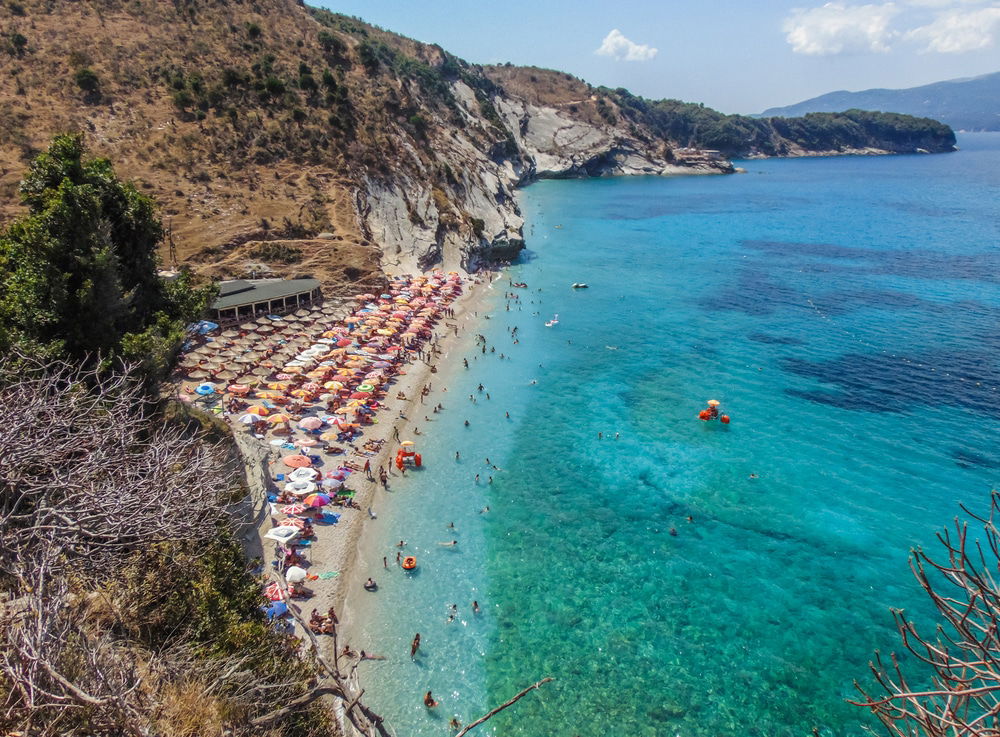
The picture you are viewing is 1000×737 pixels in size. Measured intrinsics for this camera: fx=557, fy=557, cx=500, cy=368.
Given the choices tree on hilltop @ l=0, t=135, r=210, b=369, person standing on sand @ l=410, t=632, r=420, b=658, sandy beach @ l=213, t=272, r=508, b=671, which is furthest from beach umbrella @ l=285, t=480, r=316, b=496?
person standing on sand @ l=410, t=632, r=420, b=658

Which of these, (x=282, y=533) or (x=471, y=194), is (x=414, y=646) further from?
(x=471, y=194)

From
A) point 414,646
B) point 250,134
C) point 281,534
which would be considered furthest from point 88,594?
point 250,134

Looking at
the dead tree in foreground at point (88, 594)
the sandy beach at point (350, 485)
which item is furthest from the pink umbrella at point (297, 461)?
the dead tree in foreground at point (88, 594)

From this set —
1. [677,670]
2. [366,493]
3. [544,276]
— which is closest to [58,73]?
[544,276]

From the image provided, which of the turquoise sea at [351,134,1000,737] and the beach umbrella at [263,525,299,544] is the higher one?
the beach umbrella at [263,525,299,544]

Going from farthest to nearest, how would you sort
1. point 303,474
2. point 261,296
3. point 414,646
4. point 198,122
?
point 198,122
point 261,296
point 303,474
point 414,646

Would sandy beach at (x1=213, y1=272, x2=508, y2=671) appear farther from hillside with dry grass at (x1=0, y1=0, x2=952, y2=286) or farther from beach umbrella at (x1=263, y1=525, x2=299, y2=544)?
hillside with dry grass at (x1=0, y1=0, x2=952, y2=286)
